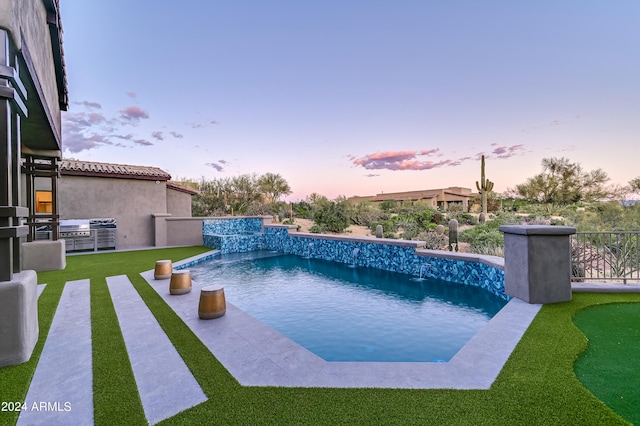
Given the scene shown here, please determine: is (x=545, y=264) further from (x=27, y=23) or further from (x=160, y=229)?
(x=160, y=229)

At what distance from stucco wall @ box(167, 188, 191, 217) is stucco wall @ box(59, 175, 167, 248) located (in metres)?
1.47

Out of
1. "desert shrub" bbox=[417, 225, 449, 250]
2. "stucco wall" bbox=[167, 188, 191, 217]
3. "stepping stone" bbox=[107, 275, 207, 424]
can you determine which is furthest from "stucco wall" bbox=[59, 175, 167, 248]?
"desert shrub" bbox=[417, 225, 449, 250]

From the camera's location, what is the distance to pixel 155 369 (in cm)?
313

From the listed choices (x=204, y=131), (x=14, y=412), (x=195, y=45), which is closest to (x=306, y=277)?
(x=14, y=412)

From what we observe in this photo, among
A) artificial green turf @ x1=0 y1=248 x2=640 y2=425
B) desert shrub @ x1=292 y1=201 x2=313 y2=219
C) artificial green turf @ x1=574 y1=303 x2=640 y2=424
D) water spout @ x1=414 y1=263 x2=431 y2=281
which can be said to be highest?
desert shrub @ x1=292 y1=201 x2=313 y2=219

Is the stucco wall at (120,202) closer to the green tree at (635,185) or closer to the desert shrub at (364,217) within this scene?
the desert shrub at (364,217)

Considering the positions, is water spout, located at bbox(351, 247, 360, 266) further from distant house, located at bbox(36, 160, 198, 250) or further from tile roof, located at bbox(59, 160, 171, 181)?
tile roof, located at bbox(59, 160, 171, 181)

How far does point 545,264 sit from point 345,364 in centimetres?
395

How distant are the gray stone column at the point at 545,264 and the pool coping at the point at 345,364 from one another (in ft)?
2.01

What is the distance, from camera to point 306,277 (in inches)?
352

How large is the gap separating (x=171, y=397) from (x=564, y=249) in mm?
5970

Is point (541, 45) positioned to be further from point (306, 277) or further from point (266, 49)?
point (306, 277)

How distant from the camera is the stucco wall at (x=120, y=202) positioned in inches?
516

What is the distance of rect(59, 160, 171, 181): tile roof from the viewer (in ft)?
42.3
